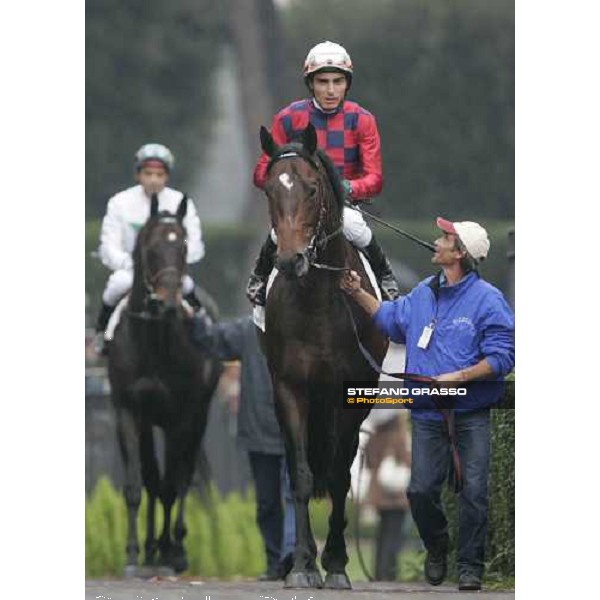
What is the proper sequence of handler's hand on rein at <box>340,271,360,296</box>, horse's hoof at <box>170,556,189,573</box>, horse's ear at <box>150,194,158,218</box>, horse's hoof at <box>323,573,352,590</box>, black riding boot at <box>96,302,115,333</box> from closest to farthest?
horse's hoof at <box>323,573,352,590</box> → handler's hand on rein at <box>340,271,360,296</box> → horse's ear at <box>150,194,158,218</box> → black riding boot at <box>96,302,115,333</box> → horse's hoof at <box>170,556,189,573</box>

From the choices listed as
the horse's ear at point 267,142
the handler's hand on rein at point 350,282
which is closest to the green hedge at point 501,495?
the handler's hand on rein at point 350,282

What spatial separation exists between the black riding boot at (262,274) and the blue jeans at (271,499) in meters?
1.58

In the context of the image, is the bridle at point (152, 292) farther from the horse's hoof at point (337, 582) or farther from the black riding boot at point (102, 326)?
the horse's hoof at point (337, 582)

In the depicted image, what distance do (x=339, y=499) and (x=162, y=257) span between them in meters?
2.29

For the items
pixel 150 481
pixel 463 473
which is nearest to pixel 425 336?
pixel 463 473

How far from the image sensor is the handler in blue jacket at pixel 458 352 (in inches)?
468

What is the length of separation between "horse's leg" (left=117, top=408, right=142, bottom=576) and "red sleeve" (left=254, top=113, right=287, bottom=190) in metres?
2.94

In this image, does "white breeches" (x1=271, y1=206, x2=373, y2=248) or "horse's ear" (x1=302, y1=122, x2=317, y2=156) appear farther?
"white breeches" (x1=271, y1=206, x2=373, y2=248)

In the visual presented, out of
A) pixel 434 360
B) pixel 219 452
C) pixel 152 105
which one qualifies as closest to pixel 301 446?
pixel 434 360

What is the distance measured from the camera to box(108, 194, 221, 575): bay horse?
14188 mm

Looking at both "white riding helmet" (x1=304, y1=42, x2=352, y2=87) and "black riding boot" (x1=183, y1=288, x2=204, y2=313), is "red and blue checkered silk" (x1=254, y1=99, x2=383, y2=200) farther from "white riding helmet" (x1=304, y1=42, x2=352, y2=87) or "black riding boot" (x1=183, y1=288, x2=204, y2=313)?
"black riding boot" (x1=183, y1=288, x2=204, y2=313)

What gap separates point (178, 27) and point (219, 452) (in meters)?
3.46

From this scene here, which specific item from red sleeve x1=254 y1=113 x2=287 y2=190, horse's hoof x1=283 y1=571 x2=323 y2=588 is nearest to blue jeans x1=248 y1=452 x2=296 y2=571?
horse's hoof x1=283 y1=571 x2=323 y2=588
